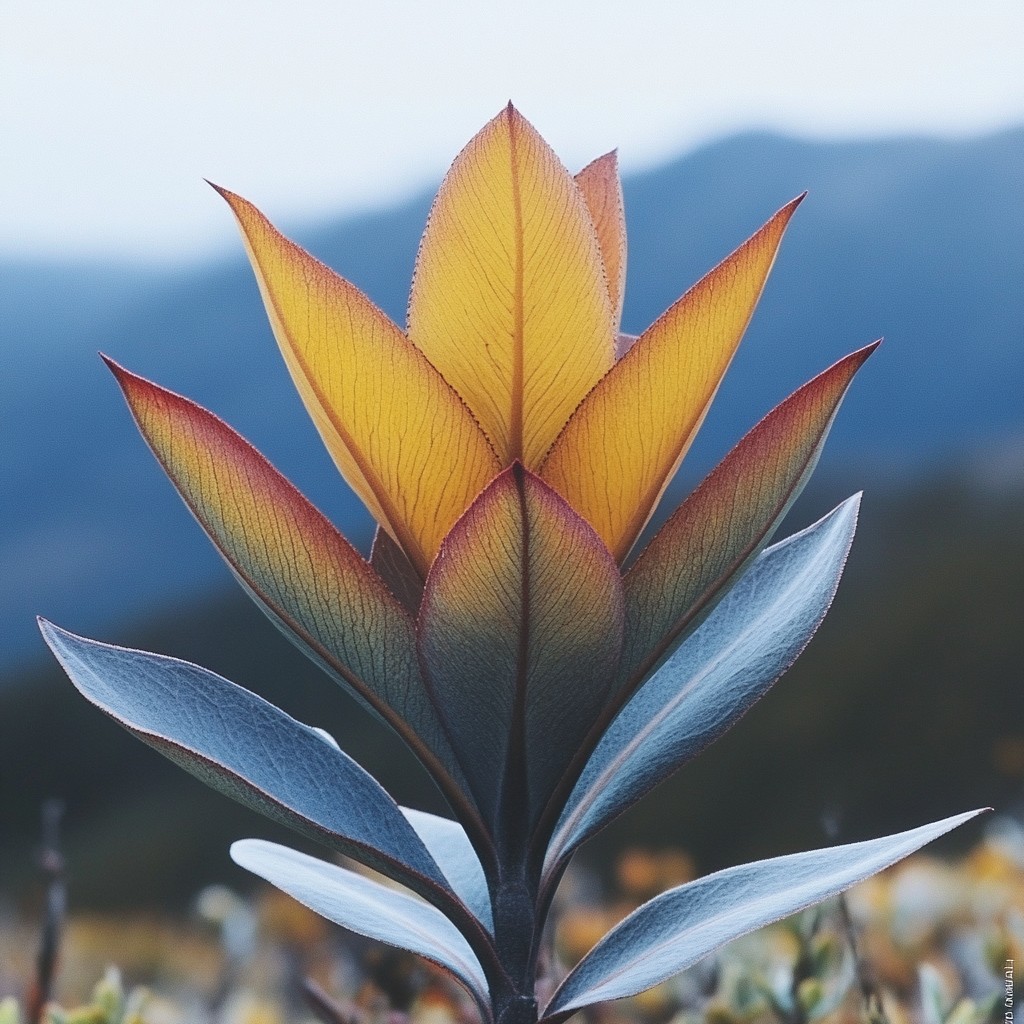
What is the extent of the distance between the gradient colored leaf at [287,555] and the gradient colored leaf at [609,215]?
0.55ft

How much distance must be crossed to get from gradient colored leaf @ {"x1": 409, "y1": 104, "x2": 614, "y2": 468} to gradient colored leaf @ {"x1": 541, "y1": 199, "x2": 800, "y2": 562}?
3cm

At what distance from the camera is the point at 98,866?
1.83 meters

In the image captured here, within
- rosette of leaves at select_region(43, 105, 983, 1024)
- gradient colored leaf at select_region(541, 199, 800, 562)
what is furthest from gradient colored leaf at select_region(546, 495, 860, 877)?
gradient colored leaf at select_region(541, 199, 800, 562)

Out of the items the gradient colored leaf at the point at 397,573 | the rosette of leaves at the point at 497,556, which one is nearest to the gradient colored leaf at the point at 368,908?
the rosette of leaves at the point at 497,556

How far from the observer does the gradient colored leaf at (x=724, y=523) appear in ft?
1.28

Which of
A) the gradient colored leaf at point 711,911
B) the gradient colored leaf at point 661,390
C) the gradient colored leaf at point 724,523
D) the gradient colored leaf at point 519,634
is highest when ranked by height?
the gradient colored leaf at point 661,390

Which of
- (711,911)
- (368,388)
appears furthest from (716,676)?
(368,388)

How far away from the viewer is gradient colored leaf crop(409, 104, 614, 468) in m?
0.40

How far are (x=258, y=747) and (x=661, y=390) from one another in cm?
21

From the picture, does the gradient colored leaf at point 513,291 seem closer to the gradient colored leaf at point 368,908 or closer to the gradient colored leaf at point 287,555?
the gradient colored leaf at point 287,555

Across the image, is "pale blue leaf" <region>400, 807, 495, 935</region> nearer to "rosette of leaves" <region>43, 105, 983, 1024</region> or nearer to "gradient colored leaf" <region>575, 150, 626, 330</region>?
"rosette of leaves" <region>43, 105, 983, 1024</region>

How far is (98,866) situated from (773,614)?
64.2 inches

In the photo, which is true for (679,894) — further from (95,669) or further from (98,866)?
(98,866)

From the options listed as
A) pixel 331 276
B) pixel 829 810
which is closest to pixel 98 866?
pixel 829 810
